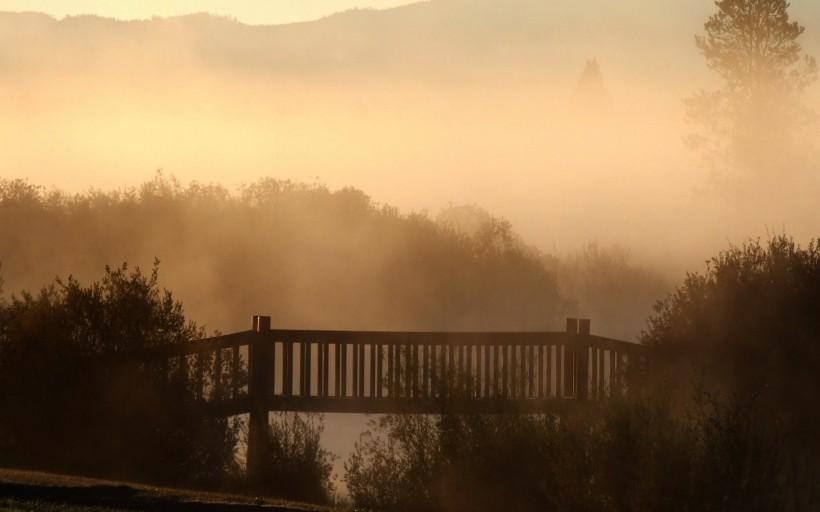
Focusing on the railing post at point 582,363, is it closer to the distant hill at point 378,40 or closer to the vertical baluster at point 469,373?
the vertical baluster at point 469,373

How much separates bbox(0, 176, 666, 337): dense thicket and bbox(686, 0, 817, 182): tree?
17.8 meters

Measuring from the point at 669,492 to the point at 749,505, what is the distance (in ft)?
3.63

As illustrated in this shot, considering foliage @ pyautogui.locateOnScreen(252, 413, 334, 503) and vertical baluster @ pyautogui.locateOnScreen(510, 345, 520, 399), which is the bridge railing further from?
foliage @ pyautogui.locateOnScreen(252, 413, 334, 503)

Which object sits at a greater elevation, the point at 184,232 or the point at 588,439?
the point at 184,232

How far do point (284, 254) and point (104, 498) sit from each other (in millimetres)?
28105

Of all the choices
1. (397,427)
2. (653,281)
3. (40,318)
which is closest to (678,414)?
(397,427)

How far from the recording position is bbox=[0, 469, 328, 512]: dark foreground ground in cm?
1672

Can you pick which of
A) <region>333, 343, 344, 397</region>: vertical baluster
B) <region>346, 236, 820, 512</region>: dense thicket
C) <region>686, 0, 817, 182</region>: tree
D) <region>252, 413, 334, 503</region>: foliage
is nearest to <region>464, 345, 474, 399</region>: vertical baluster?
<region>346, 236, 820, 512</region>: dense thicket

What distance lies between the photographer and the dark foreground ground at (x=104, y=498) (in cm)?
1672

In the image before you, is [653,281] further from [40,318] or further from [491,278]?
[40,318]

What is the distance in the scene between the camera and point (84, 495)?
17.4 m

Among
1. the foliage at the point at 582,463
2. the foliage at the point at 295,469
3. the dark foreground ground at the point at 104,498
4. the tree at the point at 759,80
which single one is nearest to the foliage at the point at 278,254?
the tree at the point at 759,80

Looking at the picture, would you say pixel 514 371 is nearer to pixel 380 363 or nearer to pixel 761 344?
pixel 380 363

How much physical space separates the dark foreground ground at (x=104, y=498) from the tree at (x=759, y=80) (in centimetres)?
4668
